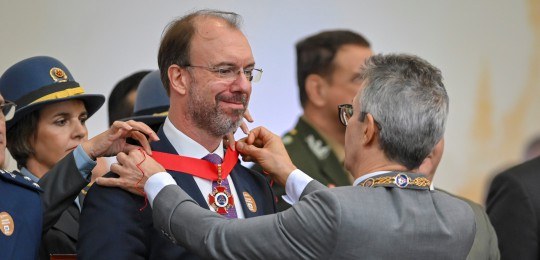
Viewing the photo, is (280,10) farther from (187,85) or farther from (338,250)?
(338,250)

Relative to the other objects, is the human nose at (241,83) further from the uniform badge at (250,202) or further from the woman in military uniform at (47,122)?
the woman in military uniform at (47,122)

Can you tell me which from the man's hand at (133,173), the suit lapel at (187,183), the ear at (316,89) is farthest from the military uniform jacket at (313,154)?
the man's hand at (133,173)

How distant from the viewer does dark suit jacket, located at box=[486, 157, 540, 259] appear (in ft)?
11.6

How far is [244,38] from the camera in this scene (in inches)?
119

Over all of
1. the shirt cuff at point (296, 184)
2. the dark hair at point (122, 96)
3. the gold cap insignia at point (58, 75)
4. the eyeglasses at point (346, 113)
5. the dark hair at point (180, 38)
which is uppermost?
the dark hair at point (180, 38)

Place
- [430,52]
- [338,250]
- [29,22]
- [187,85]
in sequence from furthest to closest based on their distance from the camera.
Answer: [430,52] < [29,22] < [187,85] < [338,250]

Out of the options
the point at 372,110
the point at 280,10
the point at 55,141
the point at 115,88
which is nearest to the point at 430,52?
the point at 280,10

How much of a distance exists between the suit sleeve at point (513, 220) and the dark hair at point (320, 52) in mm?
1315

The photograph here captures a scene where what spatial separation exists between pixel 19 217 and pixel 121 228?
252 mm

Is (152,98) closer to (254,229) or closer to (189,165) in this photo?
(189,165)

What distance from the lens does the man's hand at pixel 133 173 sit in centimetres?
279

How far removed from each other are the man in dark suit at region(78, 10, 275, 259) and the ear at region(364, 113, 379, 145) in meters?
0.40

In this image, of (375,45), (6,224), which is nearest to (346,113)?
(6,224)

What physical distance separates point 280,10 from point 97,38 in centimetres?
90
